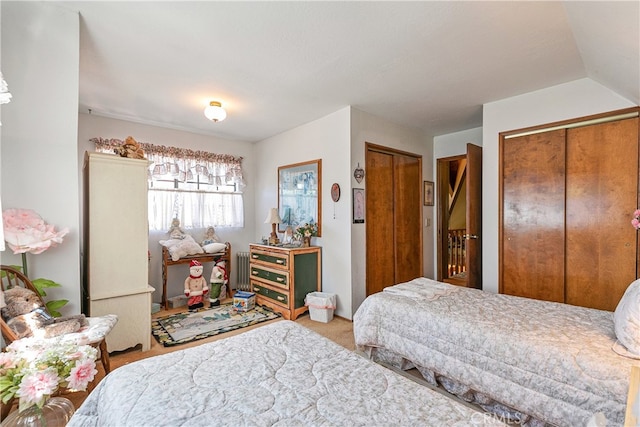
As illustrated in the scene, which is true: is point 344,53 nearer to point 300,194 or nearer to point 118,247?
point 300,194

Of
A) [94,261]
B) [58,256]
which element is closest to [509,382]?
[58,256]

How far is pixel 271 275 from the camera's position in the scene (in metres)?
3.79

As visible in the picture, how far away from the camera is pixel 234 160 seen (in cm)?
486

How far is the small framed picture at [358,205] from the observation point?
3543mm

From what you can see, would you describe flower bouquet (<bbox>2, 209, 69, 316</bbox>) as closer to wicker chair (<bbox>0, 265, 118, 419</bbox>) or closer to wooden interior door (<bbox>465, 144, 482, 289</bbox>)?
wicker chair (<bbox>0, 265, 118, 419</bbox>)

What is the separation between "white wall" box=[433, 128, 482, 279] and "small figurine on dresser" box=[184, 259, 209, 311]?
3.57 m

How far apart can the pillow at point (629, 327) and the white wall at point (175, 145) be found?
449 centimetres

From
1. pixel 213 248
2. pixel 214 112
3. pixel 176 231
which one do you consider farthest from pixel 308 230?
pixel 176 231

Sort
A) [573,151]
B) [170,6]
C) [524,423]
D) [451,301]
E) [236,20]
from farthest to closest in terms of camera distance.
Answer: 1. [573,151]
2. [451,301]
3. [236,20]
4. [170,6]
5. [524,423]

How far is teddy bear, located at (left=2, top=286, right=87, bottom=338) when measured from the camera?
1643 mm

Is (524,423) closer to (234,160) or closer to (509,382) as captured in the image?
(509,382)

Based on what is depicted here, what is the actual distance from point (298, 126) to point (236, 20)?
2.35 metres

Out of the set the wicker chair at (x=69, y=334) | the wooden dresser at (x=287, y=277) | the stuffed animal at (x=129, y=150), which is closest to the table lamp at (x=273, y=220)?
the wooden dresser at (x=287, y=277)

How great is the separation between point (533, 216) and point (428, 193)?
1706mm
